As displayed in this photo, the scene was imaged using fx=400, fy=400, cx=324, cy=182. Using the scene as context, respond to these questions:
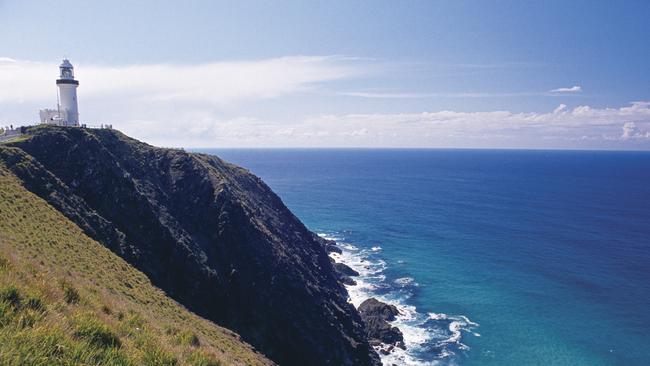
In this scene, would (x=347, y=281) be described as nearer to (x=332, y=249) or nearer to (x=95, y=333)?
(x=332, y=249)

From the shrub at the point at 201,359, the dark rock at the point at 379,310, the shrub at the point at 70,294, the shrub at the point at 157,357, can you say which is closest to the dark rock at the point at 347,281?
the dark rock at the point at 379,310

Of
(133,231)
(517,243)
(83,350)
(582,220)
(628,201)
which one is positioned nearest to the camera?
(83,350)

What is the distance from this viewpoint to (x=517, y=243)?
95.3 m

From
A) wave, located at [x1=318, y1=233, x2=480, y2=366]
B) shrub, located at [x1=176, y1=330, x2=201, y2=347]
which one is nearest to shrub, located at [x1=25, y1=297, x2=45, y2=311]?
shrub, located at [x1=176, y1=330, x2=201, y2=347]

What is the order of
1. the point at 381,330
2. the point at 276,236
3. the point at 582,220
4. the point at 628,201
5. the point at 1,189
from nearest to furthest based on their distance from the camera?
the point at 1,189, the point at 381,330, the point at 276,236, the point at 582,220, the point at 628,201

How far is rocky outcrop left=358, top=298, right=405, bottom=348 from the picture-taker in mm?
55906

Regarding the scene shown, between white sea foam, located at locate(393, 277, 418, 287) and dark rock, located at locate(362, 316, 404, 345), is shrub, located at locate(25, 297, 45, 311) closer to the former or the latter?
dark rock, located at locate(362, 316, 404, 345)

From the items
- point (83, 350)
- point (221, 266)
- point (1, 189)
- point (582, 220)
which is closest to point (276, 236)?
point (221, 266)

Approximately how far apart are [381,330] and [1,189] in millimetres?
47141

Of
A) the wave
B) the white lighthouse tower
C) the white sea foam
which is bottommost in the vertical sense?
the wave

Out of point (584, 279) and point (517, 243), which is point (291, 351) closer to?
point (584, 279)

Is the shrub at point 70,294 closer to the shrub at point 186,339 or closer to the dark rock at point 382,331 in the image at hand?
the shrub at point 186,339

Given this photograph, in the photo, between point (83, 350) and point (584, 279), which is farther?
point (584, 279)

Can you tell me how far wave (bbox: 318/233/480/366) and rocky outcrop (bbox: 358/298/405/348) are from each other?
3.57 ft
